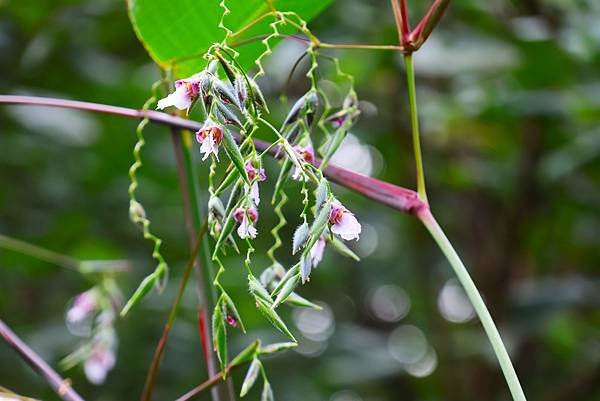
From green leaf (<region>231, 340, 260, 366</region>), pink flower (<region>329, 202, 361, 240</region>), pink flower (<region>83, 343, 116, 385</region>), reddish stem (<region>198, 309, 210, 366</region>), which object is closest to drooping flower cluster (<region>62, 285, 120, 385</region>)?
pink flower (<region>83, 343, 116, 385</region>)

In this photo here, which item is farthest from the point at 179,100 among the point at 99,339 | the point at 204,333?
the point at 99,339

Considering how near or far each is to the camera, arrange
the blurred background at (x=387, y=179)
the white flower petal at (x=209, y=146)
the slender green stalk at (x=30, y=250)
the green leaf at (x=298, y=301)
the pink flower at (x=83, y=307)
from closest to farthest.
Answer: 1. the white flower petal at (x=209, y=146)
2. the green leaf at (x=298, y=301)
3. the slender green stalk at (x=30, y=250)
4. the pink flower at (x=83, y=307)
5. the blurred background at (x=387, y=179)

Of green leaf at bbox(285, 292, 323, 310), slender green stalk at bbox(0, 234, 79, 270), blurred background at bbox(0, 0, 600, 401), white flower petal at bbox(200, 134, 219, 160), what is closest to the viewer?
white flower petal at bbox(200, 134, 219, 160)

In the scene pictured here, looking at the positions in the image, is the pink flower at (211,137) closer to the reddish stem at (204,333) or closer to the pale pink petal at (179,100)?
the pale pink petal at (179,100)

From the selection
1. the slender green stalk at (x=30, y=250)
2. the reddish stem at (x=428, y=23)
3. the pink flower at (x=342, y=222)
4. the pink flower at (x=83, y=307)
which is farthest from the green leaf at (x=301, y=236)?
the pink flower at (x=83, y=307)

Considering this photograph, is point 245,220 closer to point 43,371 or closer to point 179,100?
point 179,100

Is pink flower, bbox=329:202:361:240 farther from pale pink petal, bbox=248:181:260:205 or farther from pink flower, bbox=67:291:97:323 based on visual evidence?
pink flower, bbox=67:291:97:323
